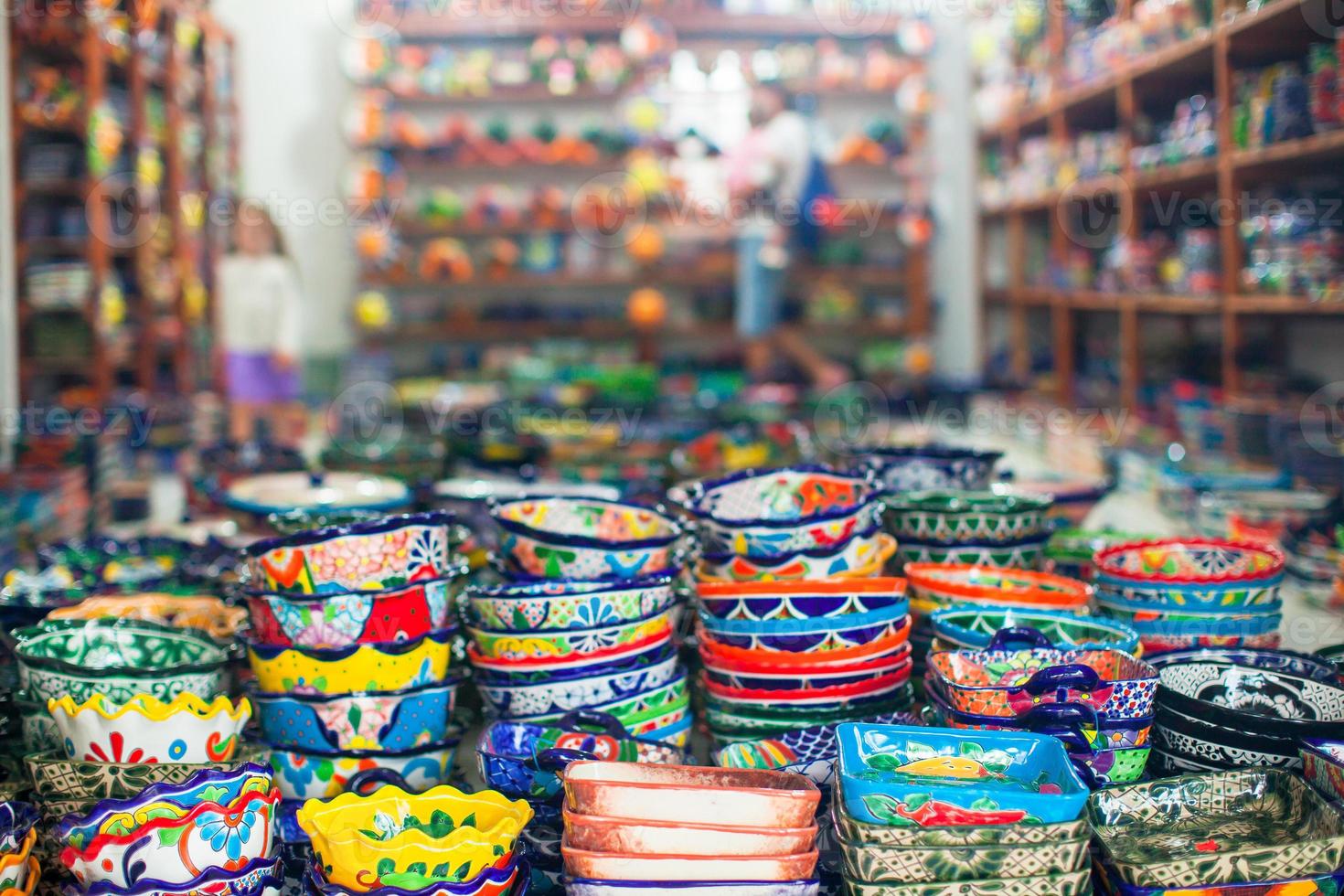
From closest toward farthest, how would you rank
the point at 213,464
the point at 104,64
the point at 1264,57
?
1. the point at 213,464
2. the point at 1264,57
3. the point at 104,64

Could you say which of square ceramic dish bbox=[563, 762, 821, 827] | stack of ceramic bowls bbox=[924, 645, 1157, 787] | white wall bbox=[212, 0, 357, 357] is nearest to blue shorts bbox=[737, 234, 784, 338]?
white wall bbox=[212, 0, 357, 357]

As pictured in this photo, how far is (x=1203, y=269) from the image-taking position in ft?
14.1

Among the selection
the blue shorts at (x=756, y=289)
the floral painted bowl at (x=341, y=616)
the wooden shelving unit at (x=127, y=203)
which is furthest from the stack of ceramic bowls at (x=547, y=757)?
the blue shorts at (x=756, y=289)

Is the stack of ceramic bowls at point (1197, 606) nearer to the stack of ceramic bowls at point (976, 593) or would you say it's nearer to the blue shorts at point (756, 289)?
the stack of ceramic bowls at point (976, 593)

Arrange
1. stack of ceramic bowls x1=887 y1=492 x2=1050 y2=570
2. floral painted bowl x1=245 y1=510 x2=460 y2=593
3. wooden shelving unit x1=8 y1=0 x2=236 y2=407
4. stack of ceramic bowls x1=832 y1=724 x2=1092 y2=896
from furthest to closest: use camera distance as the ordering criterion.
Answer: wooden shelving unit x1=8 y1=0 x2=236 y2=407, stack of ceramic bowls x1=887 y1=492 x2=1050 y2=570, floral painted bowl x1=245 y1=510 x2=460 y2=593, stack of ceramic bowls x1=832 y1=724 x2=1092 y2=896

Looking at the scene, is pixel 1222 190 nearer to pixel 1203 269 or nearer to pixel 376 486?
pixel 1203 269

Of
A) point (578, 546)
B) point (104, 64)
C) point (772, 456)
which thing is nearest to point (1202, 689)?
point (578, 546)

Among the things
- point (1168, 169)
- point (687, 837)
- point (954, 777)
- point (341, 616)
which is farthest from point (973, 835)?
point (1168, 169)

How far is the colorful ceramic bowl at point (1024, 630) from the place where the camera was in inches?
59.8

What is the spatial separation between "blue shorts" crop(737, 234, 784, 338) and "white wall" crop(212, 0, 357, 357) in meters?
2.80

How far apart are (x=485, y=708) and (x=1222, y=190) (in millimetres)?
3286

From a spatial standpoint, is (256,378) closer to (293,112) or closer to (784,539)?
(293,112)

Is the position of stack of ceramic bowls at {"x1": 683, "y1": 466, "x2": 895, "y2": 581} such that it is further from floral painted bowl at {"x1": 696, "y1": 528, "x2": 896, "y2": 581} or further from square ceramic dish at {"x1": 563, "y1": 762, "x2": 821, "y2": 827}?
square ceramic dish at {"x1": 563, "y1": 762, "x2": 821, "y2": 827}

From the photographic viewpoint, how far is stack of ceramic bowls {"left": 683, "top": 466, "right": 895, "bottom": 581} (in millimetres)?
1685
